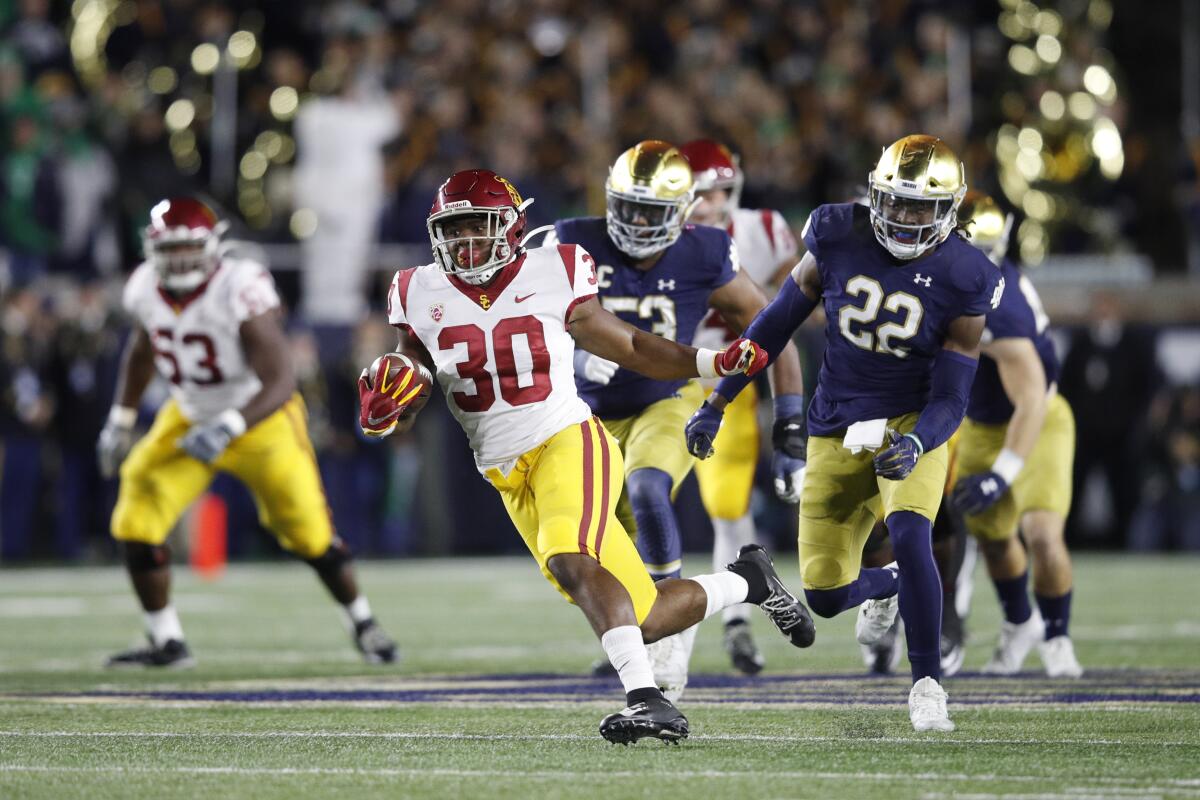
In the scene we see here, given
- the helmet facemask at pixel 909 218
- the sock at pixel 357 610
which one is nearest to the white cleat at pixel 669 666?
the helmet facemask at pixel 909 218

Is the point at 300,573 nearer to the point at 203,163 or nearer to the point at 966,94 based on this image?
the point at 203,163

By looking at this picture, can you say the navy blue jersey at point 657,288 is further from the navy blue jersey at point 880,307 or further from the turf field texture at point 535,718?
the turf field texture at point 535,718

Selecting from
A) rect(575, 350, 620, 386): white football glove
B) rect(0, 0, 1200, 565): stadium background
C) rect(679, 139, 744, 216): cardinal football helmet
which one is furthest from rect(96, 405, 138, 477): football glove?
rect(0, 0, 1200, 565): stadium background

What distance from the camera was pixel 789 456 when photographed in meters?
6.18

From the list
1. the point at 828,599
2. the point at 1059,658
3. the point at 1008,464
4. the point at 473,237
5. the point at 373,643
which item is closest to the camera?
the point at 473,237

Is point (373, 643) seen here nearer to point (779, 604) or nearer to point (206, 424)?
point (206, 424)

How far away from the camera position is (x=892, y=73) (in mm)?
15016

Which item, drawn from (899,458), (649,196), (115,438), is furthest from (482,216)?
(115,438)

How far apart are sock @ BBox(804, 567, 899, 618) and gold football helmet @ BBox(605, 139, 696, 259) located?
1.32 metres

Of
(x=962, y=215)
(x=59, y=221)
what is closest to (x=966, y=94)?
(x=59, y=221)

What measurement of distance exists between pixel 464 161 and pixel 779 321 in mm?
7957

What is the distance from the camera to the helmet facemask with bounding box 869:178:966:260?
215 inches

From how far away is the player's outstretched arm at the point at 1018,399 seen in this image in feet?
21.3

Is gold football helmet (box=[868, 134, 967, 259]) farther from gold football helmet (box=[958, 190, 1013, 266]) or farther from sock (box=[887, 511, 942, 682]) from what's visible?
gold football helmet (box=[958, 190, 1013, 266])
